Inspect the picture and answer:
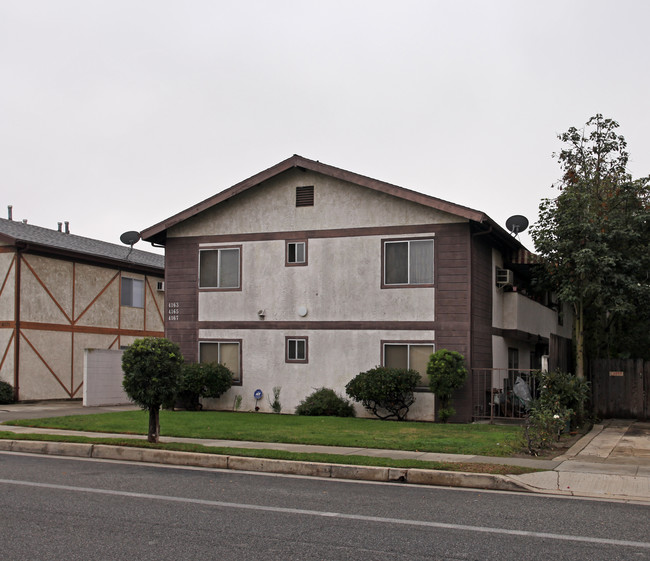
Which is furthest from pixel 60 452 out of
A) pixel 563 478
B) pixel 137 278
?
pixel 137 278

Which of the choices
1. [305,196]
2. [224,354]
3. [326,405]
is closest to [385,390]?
[326,405]

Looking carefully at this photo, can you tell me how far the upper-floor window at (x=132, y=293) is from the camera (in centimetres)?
3158

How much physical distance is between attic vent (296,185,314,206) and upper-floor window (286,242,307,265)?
3.80 ft

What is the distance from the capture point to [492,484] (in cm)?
1054

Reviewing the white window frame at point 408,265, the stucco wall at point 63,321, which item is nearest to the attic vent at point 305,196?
the white window frame at point 408,265

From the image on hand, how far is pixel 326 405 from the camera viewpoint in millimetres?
20844

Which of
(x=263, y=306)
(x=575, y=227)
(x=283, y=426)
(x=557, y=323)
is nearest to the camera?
(x=283, y=426)

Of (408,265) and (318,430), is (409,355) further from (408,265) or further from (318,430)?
(318,430)

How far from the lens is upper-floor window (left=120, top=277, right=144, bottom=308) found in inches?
1243

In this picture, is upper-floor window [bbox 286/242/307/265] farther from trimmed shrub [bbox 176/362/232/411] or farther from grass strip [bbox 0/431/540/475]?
grass strip [bbox 0/431/540/475]

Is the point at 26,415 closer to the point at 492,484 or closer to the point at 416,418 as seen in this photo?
the point at 416,418

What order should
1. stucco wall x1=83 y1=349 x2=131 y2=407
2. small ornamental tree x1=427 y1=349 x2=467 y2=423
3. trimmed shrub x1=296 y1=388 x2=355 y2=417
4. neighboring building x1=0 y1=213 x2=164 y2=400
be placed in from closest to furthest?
small ornamental tree x1=427 y1=349 x2=467 y2=423 → trimmed shrub x1=296 y1=388 x2=355 y2=417 → stucco wall x1=83 y1=349 x2=131 y2=407 → neighboring building x1=0 y1=213 x2=164 y2=400

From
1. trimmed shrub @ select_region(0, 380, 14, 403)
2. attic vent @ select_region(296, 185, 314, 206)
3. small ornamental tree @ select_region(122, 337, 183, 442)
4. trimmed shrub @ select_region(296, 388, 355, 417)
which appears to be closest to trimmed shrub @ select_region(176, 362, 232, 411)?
trimmed shrub @ select_region(296, 388, 355, 417)

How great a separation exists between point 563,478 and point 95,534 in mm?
6484
